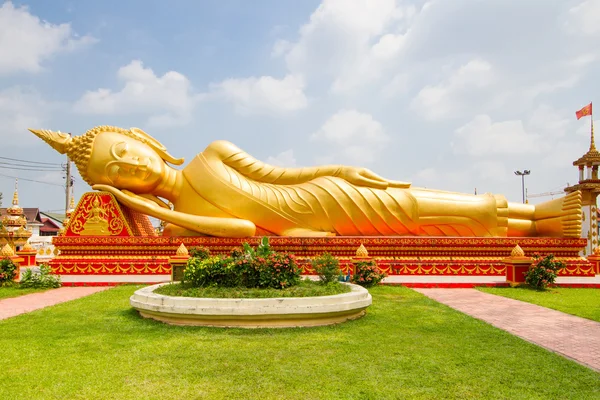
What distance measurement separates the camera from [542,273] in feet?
39.4

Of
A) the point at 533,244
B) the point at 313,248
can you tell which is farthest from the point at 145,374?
the point at 533,244

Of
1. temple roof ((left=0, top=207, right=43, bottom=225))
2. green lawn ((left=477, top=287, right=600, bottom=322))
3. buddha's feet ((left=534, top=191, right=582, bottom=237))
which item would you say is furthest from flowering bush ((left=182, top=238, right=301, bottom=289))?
temple roof ((left=0, top=207, right=43, bottom=225))

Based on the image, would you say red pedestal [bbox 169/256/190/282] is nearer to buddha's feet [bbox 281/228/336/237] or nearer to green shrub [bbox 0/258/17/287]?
buddha's feet [bbox 281/228/336/237]

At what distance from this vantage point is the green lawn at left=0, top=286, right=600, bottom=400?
4383 millimetres

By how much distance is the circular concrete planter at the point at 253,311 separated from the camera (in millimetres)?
6762

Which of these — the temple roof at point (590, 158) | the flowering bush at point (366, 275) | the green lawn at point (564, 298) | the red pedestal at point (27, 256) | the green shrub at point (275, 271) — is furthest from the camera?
the temple roof at point (590, 158)

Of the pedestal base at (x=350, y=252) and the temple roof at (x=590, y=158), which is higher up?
the temple roof at (x=590, y=158)

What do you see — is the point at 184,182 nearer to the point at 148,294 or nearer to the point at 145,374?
the point at 148,294

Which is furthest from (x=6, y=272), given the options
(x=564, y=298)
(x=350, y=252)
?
(x=564, y=298)

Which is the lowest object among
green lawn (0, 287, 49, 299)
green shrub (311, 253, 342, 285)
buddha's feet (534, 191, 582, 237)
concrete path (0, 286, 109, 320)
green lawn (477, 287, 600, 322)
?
green lawn (0, 287, 49, 299)

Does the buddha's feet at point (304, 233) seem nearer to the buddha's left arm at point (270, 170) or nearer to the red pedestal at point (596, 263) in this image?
the buddha's left arm at point (270, 170)

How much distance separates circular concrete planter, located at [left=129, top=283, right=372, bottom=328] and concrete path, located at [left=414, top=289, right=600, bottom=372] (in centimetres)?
269

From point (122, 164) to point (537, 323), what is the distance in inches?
473

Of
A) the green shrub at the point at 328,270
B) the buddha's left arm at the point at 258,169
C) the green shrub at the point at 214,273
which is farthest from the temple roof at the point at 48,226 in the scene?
the green shrub at the point at 328,270
